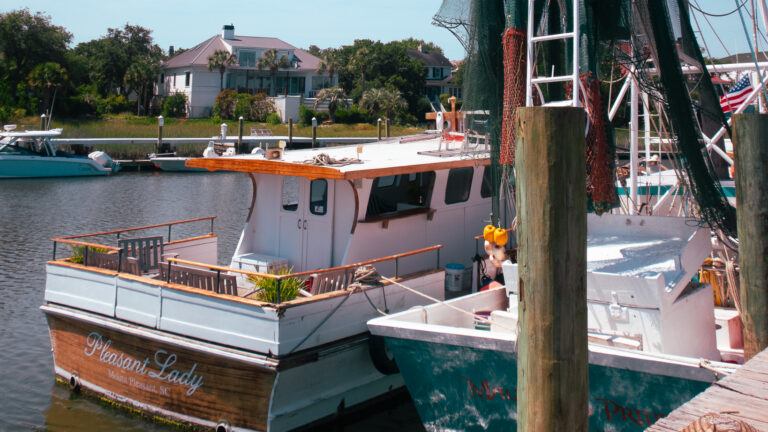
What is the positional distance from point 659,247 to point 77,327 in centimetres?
772

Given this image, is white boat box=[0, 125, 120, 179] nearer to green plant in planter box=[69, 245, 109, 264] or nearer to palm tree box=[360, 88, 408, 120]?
palm tree box=[360, 88, 408, 120]

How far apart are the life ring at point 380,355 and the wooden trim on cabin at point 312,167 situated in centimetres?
215

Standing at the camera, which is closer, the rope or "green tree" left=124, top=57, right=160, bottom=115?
the rope

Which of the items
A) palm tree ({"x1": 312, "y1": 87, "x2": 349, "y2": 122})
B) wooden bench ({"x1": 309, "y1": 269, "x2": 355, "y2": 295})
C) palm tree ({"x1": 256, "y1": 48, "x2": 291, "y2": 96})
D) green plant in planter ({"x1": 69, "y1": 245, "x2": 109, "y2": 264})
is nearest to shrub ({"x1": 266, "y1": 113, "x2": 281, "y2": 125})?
palm tree ({"x1": 312, "y1": 87, "x2": 349, "y2": 122})

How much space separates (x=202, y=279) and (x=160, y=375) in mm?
1407

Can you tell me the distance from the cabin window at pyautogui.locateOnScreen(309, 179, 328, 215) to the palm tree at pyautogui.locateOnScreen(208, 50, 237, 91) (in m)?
60.0

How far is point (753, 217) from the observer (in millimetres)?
7719

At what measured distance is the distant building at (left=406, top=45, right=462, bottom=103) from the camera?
87938 millimetres

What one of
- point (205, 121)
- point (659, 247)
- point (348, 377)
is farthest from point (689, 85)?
point (205, 121)

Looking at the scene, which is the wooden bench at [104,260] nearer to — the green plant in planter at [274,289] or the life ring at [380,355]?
the green plant in planter at [274,289]

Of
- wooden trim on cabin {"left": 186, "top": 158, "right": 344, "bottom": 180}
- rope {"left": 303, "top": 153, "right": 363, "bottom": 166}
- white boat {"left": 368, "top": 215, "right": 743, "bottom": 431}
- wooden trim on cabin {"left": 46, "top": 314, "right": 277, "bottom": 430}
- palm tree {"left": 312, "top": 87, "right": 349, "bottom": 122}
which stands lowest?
wooden trim on cabin {"left": 46, "top": 314, "right": 277, "bottom": 430}

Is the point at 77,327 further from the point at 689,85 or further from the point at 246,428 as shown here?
the point at 689,85

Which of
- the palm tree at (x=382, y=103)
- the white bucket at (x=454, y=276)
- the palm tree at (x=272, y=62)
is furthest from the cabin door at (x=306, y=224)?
the palm tree at (x=272, y=62)

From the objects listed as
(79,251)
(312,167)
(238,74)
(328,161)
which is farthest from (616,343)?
(238,74)
